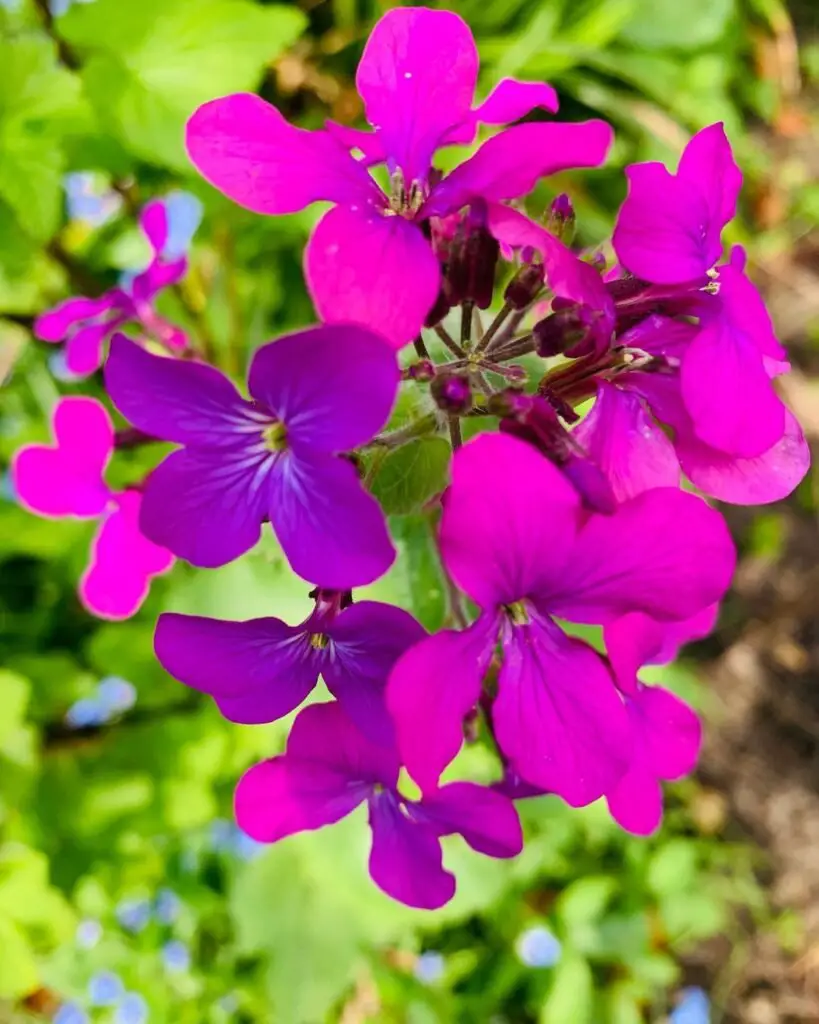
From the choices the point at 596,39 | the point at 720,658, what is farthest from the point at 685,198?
the point at 720,658

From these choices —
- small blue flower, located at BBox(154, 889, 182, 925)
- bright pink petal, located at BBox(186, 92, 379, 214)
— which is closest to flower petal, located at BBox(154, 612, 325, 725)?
bright pink petal, located at BBox(186, 92, 379, 214)

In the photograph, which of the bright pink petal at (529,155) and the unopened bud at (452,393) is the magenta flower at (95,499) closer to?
the unopened bud at (452,393)

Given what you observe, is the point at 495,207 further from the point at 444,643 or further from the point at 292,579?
the point at 292,579

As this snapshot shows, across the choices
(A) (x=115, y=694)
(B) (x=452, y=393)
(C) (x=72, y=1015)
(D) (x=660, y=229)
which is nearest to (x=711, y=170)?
(D) (x=660, y=229)

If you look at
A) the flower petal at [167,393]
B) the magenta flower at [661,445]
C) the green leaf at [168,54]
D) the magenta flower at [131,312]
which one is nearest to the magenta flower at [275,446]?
the flower petal at [167,393]

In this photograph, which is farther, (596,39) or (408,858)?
(596,39)

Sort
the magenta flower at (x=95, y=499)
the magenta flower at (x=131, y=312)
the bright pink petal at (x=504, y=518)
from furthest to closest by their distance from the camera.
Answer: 1. the magenta flower at (x=131, y=312)
2. the magenta flower at (x=95, y=499)
3. the bright pink petal at (x=504, y=518)

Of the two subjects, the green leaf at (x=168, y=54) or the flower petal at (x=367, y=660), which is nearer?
the flower petal at (x=367, y=660)

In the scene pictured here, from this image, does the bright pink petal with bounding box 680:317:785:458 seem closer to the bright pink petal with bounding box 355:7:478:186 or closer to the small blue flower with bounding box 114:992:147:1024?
the bright pink petal with bounding box 355:7:478:186
